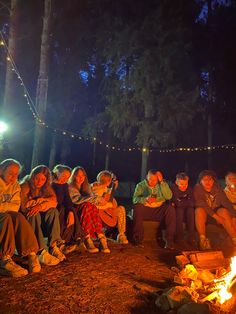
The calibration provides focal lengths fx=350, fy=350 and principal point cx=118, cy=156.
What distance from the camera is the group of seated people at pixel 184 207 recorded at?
20.3ft

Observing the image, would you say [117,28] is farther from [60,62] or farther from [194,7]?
[60,62]

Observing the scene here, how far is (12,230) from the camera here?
443 centimetres

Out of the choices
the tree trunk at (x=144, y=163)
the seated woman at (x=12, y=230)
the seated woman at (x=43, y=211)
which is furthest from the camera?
the tree trunk at (x=144, y=163)

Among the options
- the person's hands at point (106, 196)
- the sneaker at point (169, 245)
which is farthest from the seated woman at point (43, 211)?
the sneaker at point (169, 245)

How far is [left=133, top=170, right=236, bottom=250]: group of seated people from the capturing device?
20.3ft

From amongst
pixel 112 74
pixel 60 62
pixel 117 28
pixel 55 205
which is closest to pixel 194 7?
pixel 117 28

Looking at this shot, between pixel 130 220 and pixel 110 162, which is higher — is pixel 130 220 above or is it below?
below

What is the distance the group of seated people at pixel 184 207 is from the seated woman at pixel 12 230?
7.23 feet

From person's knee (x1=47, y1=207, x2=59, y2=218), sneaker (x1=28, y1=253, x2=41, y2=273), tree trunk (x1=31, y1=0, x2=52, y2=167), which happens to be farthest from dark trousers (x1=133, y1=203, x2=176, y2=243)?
tree trunk (x1=31, y1=0, x2=52, y2=167)

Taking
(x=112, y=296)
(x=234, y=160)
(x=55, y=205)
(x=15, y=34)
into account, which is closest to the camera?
(x=112, y=296)

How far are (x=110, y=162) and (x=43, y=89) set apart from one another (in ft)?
29.0

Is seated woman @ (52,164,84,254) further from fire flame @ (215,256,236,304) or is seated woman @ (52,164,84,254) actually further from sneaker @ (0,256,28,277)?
fire flame @ (215,256,236,304)

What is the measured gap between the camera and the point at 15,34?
37.7 ft

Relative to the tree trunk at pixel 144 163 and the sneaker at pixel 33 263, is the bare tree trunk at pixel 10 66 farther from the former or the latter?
the sneaker at pixel 33 263
